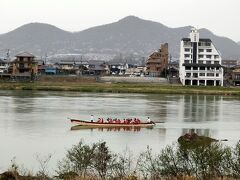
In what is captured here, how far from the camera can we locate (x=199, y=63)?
250 feet

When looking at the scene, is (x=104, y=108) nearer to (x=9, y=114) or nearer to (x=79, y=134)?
(x=9, y=114)

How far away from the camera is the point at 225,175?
13.8 metres

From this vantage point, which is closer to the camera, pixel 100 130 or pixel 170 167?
pixel 170 167

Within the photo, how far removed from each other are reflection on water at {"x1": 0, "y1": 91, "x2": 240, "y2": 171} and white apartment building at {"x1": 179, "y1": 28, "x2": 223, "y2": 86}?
2152 centimetres

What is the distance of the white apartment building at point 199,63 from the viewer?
7412 cm

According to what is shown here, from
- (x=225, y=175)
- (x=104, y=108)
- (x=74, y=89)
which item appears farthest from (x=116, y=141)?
(x=74, y=89)

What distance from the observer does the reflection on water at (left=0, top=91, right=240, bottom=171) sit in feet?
77.1

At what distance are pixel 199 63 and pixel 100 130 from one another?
1935 inches

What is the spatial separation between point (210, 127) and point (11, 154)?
590 inches

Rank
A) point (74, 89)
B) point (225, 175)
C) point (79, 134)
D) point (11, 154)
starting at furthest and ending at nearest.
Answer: point (74, 89)
point (79, 134)
point (11, 154)
point (225, 175)

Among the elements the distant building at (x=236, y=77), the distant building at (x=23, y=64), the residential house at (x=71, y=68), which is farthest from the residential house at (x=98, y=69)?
the distant building at (x=236, y=77)

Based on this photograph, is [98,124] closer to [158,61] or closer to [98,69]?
[158,61]

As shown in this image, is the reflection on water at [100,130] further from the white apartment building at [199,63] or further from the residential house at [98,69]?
the residential house at [98,69]

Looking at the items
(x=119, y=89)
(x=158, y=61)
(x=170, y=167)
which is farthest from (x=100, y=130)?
(x=158, y=61)
